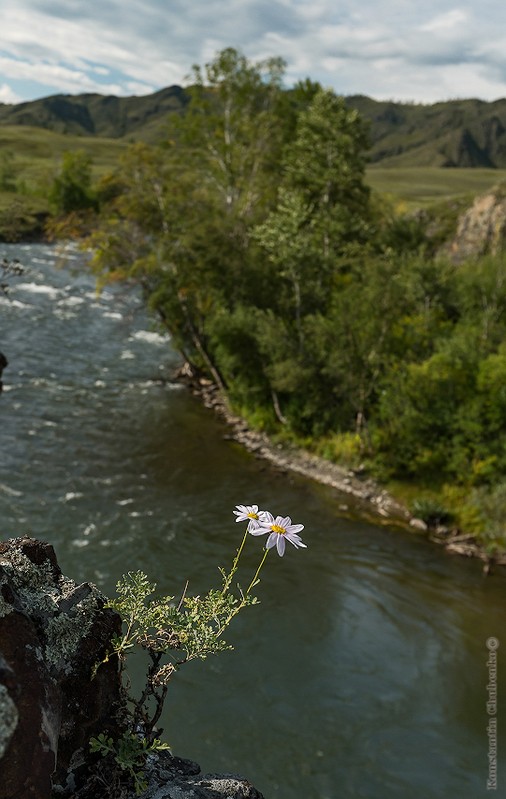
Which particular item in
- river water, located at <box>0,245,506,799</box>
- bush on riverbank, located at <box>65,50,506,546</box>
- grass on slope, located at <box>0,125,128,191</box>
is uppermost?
grass on slope, located at <box>0,125,128,191</box>

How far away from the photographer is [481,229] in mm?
45688

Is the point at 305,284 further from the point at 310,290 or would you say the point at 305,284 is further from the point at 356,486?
the point at 356,486

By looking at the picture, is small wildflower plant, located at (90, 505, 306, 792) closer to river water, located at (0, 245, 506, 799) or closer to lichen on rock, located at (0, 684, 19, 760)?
lichen on rock, located at (0, 684, 19, 760)

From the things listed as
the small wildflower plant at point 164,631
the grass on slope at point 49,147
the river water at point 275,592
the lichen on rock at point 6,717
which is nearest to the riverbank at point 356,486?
the river water at point 275,592

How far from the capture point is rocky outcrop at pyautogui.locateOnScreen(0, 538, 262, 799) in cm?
349

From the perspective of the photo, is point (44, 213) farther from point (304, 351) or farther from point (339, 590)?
point (339, 590)

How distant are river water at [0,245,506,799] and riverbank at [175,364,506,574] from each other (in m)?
0.65

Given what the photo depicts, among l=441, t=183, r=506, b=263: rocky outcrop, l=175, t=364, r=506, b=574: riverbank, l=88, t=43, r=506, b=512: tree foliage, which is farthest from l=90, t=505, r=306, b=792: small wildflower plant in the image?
l=441, t=183, r=506, b=263: rocky outcrop

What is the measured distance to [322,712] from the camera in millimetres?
14133

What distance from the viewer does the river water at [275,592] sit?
43.1 feet

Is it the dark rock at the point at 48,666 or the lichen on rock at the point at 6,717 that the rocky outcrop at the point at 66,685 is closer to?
the dark rock at the point at 48,666

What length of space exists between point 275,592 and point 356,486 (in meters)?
8.59

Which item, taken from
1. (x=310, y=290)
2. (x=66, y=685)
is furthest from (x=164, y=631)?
(x=310, y=290)

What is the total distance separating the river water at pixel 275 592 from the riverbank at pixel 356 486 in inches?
25.6
